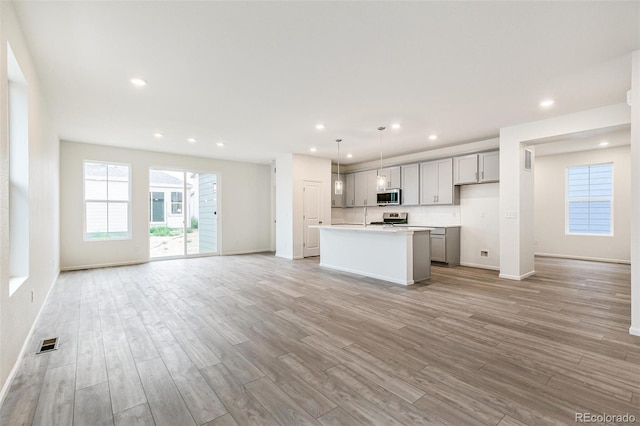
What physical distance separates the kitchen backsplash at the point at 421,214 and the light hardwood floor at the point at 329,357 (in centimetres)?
261

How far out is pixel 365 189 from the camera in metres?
8.55

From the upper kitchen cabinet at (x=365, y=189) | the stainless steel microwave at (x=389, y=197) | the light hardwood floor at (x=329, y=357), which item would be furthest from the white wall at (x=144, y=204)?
the stainless steel microwave at (x=389, y=197)

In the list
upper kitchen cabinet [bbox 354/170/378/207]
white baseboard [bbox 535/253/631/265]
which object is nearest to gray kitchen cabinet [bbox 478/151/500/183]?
upper kitchen cabinet [bbox 354/170/378/207]

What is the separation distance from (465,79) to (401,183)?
427 cm

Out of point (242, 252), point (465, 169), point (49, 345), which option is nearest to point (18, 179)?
point (49, 345)

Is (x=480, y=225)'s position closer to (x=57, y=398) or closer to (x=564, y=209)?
(x=564, y=209)

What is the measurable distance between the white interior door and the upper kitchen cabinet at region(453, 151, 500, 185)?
344 centimetres

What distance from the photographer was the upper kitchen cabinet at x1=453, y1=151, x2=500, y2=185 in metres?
5.87

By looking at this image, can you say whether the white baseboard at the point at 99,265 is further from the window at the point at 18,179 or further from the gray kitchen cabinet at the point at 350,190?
the gray kitchen cabinet at the point at 350,190

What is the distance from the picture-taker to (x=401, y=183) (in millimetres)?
7523

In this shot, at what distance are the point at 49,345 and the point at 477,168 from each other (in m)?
7.03

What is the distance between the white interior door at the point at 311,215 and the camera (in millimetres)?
7746

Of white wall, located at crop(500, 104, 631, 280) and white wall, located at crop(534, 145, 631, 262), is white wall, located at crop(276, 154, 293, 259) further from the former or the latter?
white wall, located at crop(534, 145, 631, 262)

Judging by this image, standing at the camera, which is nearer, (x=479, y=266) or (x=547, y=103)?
(x=547, y=103)
